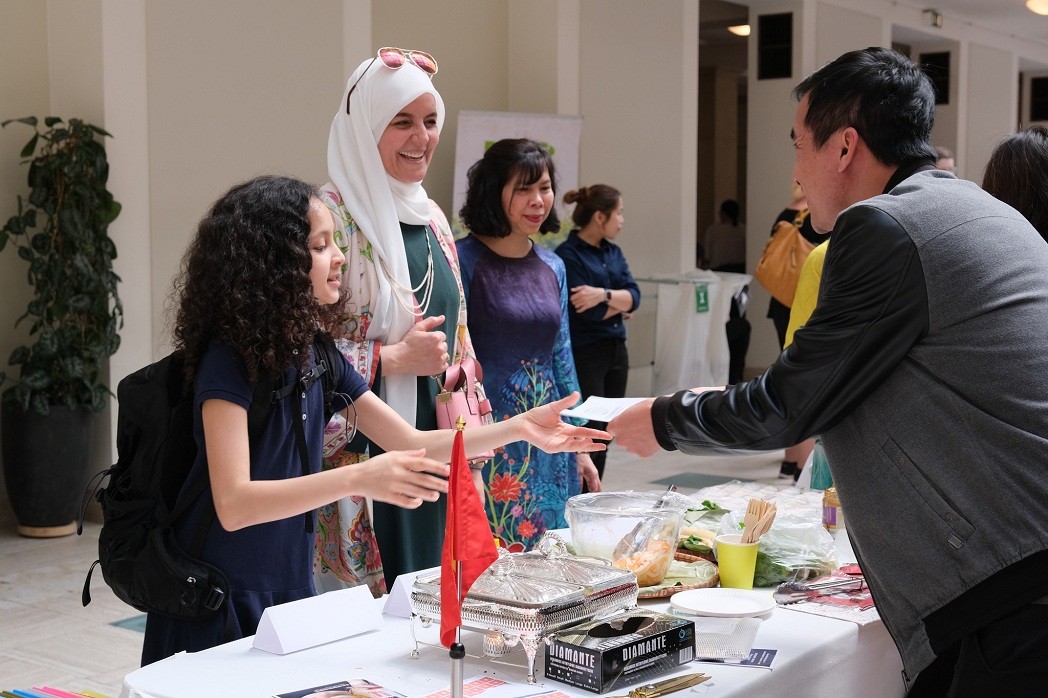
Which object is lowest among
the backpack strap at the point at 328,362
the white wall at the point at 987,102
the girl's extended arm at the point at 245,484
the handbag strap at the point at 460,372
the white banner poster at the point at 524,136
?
the girl's extended arm at the point at 245,484

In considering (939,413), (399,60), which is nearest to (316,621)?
(939,413)

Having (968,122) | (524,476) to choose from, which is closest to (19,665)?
(524,476)

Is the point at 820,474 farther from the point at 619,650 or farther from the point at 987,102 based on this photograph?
the point at 987,102

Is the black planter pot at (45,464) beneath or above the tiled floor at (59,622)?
above

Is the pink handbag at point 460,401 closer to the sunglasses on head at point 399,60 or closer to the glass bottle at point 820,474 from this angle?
the sunglasses on head at point 399,60

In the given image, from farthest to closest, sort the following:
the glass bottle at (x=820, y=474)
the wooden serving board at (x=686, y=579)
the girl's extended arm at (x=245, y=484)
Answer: the glass bottle at (x=820, y=474) → the wooden serving board at (x=686, y=579) → the girl's extended arm at (x=245, y=484)

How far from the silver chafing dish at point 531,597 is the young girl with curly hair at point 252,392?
211 millimetres

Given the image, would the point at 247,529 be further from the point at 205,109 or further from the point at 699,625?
the point at 205,109

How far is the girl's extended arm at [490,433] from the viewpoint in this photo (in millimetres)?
2332

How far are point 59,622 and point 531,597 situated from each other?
3259 mm

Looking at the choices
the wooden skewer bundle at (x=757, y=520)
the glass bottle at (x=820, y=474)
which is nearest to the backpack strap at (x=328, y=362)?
the wooden skewer bundle at (x=757, y=520)

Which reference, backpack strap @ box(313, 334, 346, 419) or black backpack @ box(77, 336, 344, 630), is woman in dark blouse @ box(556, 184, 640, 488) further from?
black backpack @ box(77, 336, 344, 630)

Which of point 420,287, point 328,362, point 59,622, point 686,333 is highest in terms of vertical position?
point 420,287

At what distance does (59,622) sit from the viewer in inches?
175
